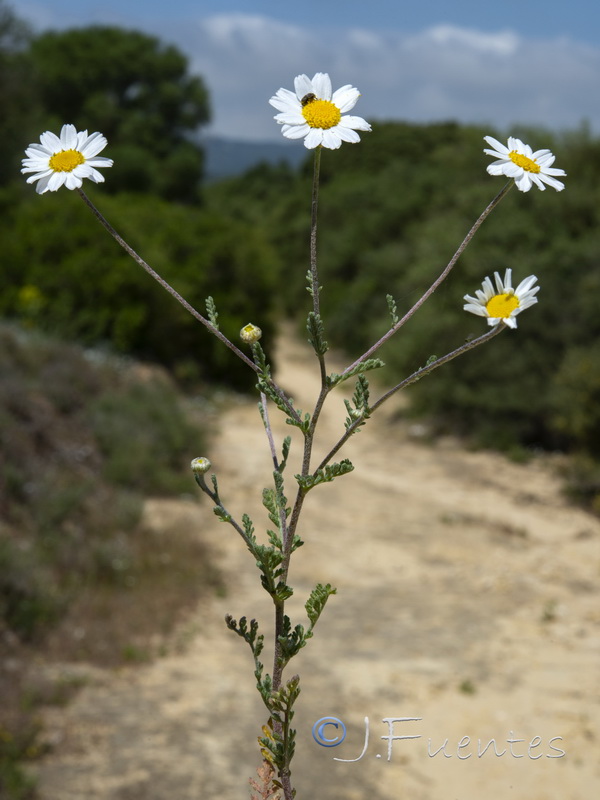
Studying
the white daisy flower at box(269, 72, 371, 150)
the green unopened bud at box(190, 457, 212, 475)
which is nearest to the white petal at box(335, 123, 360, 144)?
the white daisy flower at box(269, 72, 371, 150)

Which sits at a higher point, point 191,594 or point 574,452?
point 574,452

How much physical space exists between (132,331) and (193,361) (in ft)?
5.71

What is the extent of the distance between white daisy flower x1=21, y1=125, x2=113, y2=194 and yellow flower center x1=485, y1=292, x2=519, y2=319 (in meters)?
0.47

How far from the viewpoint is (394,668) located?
7.48m

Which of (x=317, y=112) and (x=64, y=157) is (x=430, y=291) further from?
(x=64, y=157)

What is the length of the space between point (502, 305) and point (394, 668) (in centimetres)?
705

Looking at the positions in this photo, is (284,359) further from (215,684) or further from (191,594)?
(215,684)

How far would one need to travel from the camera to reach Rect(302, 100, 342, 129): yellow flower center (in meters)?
0.96

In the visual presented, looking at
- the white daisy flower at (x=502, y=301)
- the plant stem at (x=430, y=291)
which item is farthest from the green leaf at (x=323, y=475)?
the white daisy flower at (x=502, y=301)

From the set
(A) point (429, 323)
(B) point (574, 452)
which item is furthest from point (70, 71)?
(B) point (574, 452)

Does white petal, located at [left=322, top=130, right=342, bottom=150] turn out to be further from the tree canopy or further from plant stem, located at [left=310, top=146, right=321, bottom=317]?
the tree canopy

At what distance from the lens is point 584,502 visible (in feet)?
40.8

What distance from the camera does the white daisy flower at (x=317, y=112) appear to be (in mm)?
934

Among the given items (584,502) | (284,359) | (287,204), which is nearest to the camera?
(584,502)
